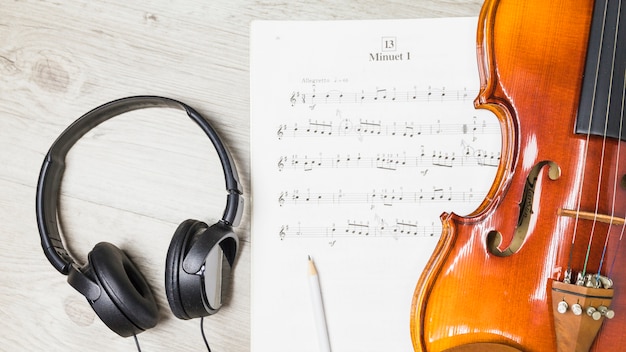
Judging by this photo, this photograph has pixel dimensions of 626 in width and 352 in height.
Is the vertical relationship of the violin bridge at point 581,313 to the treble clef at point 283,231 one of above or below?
below

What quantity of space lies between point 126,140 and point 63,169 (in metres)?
0.10

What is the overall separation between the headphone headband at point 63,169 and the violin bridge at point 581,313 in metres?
0.39

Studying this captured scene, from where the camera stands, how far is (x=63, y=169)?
755 millimetres

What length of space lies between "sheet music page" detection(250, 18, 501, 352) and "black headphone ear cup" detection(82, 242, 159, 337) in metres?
0.15

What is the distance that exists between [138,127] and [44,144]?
0.48 feet

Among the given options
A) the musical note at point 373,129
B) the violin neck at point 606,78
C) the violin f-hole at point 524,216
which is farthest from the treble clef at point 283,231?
the violin neck at point 606,78

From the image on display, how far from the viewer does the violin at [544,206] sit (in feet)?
1.87

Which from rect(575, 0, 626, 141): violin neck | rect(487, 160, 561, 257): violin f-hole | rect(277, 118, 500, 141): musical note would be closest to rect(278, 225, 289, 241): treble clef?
rect(277, 118, 500, 141): musical note

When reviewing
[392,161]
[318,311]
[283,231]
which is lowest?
[318,311]

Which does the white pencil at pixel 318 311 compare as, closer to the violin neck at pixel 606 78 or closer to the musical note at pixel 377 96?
the musical note at pixel 377 96

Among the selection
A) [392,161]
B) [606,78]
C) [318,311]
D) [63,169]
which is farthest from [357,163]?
[63,169]

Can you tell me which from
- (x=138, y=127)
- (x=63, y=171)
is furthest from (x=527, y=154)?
(x=63, y=171)

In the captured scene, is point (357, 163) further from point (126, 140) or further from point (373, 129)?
point (126, 140)

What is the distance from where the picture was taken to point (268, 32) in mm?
734
